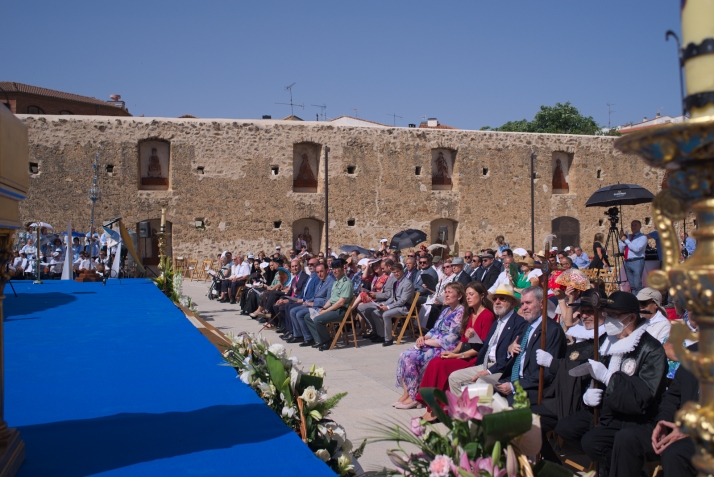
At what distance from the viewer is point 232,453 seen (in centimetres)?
253

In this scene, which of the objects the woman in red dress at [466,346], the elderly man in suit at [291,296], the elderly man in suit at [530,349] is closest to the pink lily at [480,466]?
the elderly man in suit at [530,349]

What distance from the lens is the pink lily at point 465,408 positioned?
1.91 metres

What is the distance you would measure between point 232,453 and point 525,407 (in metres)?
1.29

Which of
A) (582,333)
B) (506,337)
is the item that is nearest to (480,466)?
(582,333)

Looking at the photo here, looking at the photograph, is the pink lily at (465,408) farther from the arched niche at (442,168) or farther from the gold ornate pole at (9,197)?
the arched niche at (442,168)

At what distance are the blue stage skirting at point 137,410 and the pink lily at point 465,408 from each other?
61 cm

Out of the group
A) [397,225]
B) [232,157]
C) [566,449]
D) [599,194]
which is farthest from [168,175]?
[566,449]

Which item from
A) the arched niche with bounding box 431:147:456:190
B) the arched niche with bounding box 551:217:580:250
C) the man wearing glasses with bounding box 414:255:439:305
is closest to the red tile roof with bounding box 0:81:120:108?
the arched niche with bounding box 431:147:456:190

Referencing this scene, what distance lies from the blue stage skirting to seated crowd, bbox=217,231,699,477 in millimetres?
1122

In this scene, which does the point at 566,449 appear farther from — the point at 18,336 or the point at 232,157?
the point at 232,157

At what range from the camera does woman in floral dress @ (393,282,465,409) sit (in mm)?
5426

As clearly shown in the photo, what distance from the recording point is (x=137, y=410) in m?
3.15

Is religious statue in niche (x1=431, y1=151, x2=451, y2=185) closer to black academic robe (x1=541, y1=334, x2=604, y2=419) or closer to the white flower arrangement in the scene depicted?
black academic robe (x1=541, y1=334, x2=604, y2=419)

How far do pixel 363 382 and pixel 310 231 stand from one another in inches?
625
